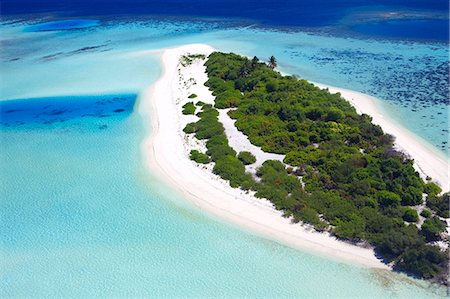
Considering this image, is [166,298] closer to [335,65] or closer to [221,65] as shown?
[221,65]

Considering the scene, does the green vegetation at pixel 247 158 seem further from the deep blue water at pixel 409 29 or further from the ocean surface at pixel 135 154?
the deep blue water at pixel 409 29

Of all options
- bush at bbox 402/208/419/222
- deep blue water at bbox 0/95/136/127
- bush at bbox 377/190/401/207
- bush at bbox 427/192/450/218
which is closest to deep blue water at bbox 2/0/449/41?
deep blue water at bbox 0/95/136/127

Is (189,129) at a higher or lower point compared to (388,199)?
higher

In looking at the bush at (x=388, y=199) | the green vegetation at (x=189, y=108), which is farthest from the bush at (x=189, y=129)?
the bush at (x=388, y=199)

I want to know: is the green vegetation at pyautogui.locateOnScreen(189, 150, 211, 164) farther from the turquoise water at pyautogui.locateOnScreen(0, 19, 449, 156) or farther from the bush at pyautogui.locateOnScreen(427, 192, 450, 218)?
the turquoise water at pyautogui.locateOnScreen(0, 19, 449, 156)

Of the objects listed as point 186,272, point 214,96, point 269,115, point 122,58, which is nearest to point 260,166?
point 269,115

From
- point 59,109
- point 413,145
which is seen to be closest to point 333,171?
point 413,145

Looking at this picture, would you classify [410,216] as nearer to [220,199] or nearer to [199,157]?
[220,199]
